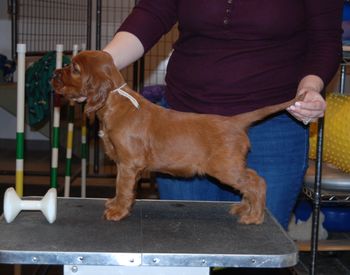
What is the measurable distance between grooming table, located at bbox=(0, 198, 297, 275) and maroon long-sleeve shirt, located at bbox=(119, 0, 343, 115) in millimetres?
313

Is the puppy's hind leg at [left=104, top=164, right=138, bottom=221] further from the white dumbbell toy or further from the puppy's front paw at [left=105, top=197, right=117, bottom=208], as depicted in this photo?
the white dumbbell toy

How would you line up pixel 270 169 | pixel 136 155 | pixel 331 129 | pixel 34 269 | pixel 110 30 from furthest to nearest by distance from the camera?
pixel 110 30
pixel 34 269
pixel 331 129
pixel 270 169
pixel 136 155

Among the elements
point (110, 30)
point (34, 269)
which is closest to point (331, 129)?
point (34, 269)

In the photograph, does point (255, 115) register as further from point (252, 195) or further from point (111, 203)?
point (111, 203)

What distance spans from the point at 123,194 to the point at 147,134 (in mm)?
148

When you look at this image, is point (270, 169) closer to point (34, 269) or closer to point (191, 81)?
point (191, 81)

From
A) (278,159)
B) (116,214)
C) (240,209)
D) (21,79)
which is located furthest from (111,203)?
(21,79)

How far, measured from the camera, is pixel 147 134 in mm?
1404

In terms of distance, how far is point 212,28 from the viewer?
161 centimetres

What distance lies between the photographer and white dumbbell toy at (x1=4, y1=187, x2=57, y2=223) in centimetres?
141

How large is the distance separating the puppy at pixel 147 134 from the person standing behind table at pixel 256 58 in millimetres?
179

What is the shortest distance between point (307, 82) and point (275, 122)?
166 millimetres

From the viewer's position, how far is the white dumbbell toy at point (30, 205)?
1.41 metres

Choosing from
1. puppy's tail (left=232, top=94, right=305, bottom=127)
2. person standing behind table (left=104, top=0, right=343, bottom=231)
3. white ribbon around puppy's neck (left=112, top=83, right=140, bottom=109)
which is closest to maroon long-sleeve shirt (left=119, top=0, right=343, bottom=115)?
person standing behind table (left=104, top=0, right=343, bottom=231)
